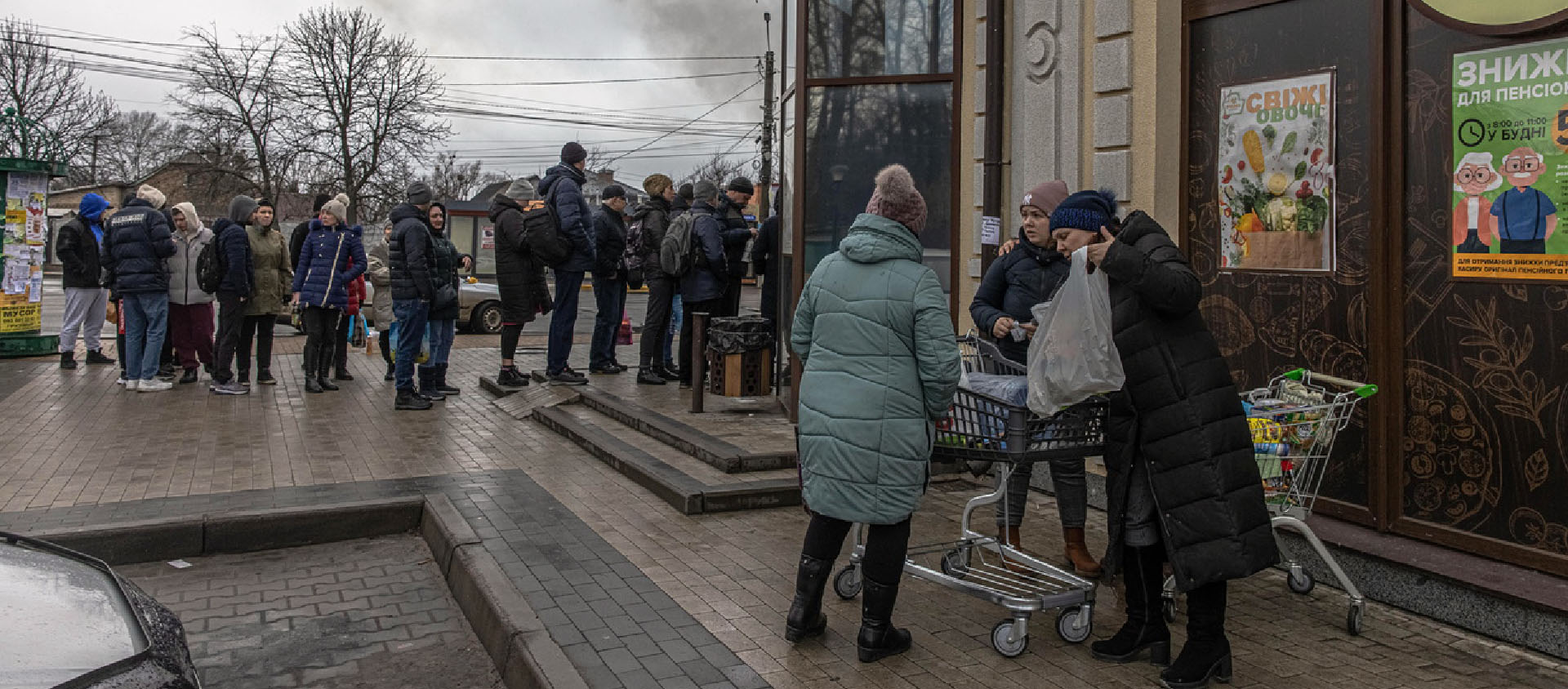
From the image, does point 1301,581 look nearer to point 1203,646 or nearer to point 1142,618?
point 1142,618

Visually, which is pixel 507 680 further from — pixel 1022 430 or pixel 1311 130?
pixel 1311 130

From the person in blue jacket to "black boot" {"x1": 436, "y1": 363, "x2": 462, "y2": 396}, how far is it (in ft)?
3.85

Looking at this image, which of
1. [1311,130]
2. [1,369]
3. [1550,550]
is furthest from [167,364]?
[1550,550]

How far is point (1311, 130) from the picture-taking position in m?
5.66

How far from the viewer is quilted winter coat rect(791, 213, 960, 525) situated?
424 centimetres

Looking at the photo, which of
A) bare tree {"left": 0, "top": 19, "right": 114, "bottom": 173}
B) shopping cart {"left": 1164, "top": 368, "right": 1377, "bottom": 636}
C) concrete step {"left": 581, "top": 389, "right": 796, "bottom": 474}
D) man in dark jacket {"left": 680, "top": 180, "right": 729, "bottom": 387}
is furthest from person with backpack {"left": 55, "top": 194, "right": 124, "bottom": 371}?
bare tree {"left": 0, "top": 19, "right": 114, "bottom": 173}

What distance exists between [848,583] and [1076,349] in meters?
1.55

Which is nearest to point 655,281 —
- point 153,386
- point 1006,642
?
point 153,386

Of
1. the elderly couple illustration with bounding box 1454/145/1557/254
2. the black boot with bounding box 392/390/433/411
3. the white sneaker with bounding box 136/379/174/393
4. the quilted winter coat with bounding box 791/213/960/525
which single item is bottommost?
the black boot with bounding box 392/390/433/411

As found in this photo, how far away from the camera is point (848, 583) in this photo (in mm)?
5105

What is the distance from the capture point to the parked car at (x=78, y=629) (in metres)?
2.54

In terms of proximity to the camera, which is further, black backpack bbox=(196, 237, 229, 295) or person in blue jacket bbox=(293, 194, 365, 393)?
person in blue jacket bbox=(293, 194, 365, 393)

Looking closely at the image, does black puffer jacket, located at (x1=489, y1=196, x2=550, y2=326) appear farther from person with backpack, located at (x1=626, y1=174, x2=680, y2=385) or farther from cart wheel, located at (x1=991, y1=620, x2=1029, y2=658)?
cart wheel, located at (x1=991, y1=620, x2=1029, y2=658)

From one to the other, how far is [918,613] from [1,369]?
12315 millimetres
